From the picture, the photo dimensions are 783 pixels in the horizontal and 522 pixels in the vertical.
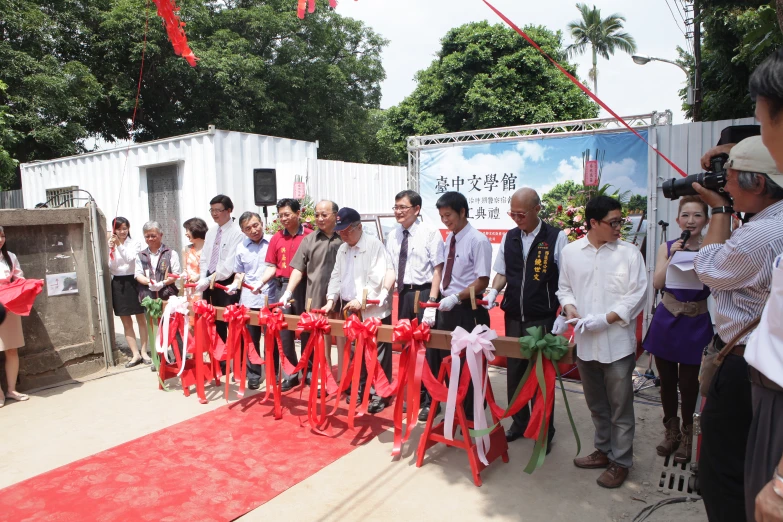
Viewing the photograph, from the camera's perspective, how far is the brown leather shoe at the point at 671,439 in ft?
10.0

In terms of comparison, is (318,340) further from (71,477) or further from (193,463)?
(71,477)

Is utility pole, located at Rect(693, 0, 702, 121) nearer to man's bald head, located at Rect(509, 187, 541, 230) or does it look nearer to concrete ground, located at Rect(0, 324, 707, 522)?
concrete ground, located at Rect(0, 324, 707, 522)

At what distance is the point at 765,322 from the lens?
1.15 metres

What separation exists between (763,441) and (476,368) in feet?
5.48

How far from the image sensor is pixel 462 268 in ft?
11.6

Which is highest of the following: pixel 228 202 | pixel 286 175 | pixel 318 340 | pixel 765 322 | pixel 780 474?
pixel 286 175

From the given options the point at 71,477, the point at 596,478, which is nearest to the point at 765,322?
the point at 596,478

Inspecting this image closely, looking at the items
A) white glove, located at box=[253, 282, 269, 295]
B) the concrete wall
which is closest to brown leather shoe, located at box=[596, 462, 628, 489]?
white glove, located at box=[253, 282, 269, 295]

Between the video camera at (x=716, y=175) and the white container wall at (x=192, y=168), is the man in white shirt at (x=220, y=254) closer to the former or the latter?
the white container wall at (x=192, y=168)

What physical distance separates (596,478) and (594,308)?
3.03 feet

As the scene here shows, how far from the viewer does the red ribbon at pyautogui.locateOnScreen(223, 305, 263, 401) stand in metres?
4.02

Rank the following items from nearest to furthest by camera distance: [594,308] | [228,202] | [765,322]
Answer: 1. [765,322]
2. [594,308]
3. [228,202]

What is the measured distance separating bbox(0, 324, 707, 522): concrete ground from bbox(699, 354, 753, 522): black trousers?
0.85 m

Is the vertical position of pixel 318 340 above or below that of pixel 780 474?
below
